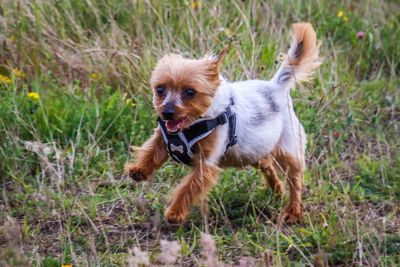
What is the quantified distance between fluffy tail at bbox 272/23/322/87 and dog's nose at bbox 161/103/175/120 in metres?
1.01

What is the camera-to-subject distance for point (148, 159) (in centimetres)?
326

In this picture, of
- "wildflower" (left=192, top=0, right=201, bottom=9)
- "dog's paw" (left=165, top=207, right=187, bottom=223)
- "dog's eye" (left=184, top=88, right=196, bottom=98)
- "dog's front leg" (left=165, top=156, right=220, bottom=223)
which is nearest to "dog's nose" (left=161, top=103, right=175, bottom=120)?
"dog's eye" (left=184, top=88, right=196, bottom=98)

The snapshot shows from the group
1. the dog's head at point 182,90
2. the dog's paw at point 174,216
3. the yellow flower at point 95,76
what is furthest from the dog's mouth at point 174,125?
the yellow flower at point 95,76

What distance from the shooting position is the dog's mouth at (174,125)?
10.2 feet

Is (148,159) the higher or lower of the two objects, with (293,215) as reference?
higher

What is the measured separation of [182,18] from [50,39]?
1.31 m

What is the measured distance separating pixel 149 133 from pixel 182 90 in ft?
4.44

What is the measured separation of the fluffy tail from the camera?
372 cm

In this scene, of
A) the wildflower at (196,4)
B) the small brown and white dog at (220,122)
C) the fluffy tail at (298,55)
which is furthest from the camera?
the wildflower at (196,4)

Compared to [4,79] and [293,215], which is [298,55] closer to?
[293,215]

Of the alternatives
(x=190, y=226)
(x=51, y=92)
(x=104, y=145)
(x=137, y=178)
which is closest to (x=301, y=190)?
(x=190, y=226)

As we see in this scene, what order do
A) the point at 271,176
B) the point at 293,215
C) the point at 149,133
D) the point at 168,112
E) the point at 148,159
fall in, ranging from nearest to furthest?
the point at 168,112 → the point at 148,159 → the point at 293,215 → the point at 271,176 → the point at 149,133

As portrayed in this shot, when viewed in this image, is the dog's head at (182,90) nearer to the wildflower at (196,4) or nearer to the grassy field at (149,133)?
the grassy field at (149,133)

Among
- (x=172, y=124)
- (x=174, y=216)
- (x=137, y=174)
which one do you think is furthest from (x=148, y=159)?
(x=174, y=216)
